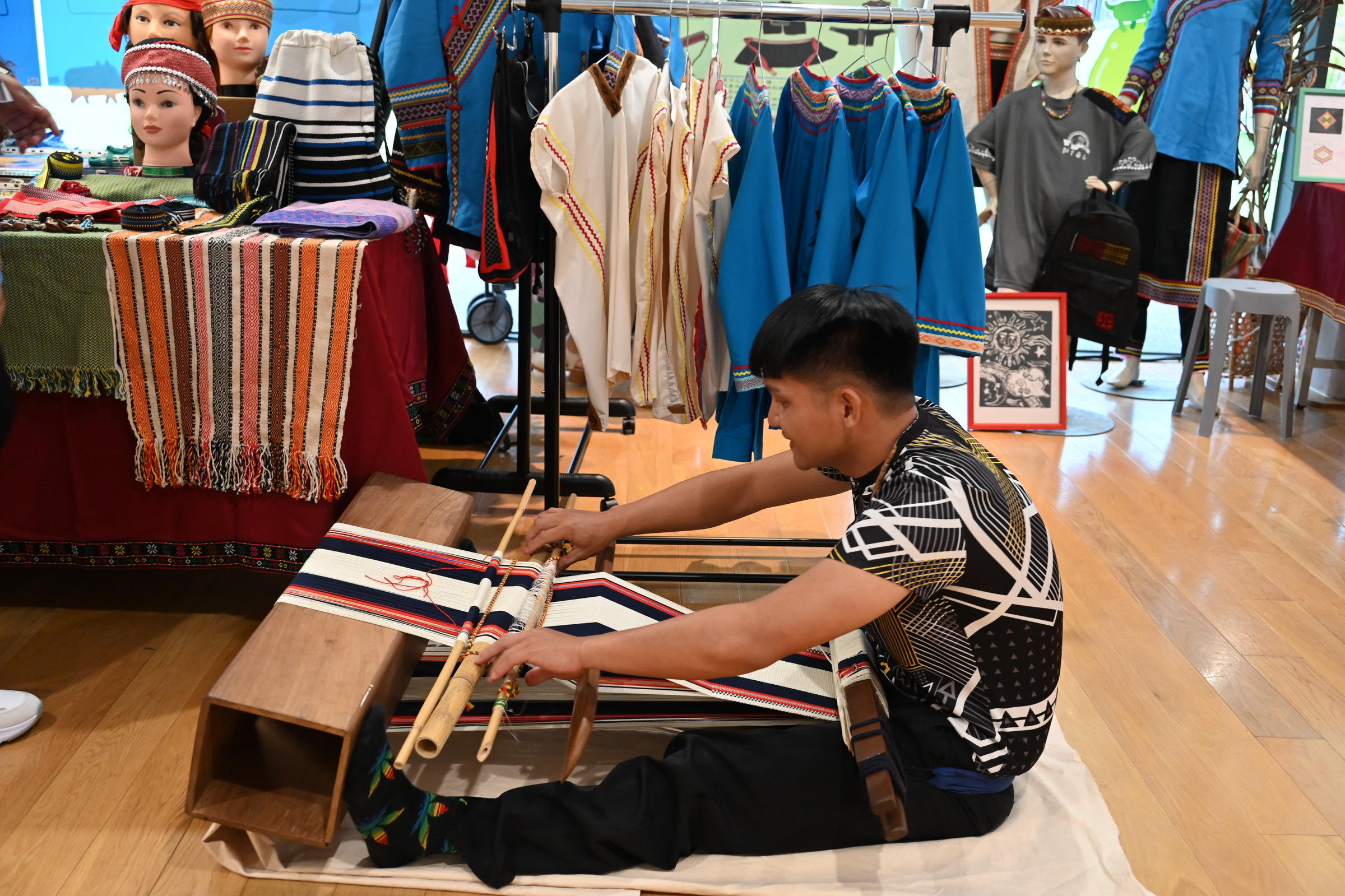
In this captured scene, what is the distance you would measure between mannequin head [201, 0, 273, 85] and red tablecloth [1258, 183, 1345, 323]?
3824 millimetres

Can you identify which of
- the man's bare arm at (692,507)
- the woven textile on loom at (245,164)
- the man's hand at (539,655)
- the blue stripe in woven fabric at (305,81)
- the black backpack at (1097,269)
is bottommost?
the man's hand at (539,655)

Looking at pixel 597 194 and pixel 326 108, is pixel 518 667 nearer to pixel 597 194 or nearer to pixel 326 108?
pixel 597 194

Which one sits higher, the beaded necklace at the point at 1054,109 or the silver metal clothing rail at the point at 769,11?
the silver metal clothing rail at the point at 769,11

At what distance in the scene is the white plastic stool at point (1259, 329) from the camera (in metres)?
3.97

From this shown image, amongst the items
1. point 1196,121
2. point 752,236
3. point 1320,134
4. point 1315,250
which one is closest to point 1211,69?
point 1196,121

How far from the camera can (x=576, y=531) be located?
2.05 metres

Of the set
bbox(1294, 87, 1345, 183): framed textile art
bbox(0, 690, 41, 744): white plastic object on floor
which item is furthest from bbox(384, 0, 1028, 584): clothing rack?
bbox(1294, 87, 1345, 183): framed textile art

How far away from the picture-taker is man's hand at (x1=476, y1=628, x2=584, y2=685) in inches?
61.1

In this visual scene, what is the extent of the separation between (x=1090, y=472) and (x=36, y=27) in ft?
15.8

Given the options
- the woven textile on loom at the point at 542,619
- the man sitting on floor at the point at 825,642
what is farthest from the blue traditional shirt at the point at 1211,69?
the woven textile on loom at the point at 542,619

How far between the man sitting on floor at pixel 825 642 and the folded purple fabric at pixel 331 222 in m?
1.00

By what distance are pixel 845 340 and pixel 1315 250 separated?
11.7 feet

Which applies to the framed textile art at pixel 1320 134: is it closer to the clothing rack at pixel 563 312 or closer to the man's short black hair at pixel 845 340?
the clothing rack at pixel 563 312

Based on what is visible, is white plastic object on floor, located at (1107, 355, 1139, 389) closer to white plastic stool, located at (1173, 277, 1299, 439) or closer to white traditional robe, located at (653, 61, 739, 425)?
white plastic stool, located at (1173, 277, 1299, 439)
